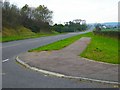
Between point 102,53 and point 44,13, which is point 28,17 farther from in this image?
point 102,53

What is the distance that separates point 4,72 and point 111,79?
14.1 ft

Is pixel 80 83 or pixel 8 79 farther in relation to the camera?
pixel 8 79

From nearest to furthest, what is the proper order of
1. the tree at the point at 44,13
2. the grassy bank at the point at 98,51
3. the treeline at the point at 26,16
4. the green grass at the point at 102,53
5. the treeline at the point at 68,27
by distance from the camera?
the green grass at the point at 102,53 < the grassy bank at the point at 98,51 < the treeline at the point at 26,16 < the tree at the point at 44,13 < the treeline at the point at 68,27

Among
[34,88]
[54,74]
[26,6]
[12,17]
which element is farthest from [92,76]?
[26,6]

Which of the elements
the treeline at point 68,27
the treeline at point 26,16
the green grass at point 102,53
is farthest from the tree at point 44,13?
the green grass at point 102,53

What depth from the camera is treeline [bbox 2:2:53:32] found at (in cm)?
6809

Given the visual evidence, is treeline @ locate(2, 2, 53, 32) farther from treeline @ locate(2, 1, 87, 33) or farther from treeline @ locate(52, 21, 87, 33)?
treeline @ locate(52, 21, 87, 33)

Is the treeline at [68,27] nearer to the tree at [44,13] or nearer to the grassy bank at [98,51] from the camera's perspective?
the tree at [44,13]

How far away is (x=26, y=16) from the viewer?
89812 millimetres

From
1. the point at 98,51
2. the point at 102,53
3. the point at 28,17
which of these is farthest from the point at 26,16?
the point at 102,53

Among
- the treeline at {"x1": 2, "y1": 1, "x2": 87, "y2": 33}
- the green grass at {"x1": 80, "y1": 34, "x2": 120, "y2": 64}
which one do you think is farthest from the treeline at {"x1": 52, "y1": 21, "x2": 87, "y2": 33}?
the green grass at {"x1": 80, "y1": 34, "x2": 120, "y2": 64}

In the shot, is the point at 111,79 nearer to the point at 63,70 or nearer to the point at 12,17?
the point at 63,70

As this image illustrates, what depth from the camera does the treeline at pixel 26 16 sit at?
68088 millimetres

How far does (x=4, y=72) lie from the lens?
1106cm
